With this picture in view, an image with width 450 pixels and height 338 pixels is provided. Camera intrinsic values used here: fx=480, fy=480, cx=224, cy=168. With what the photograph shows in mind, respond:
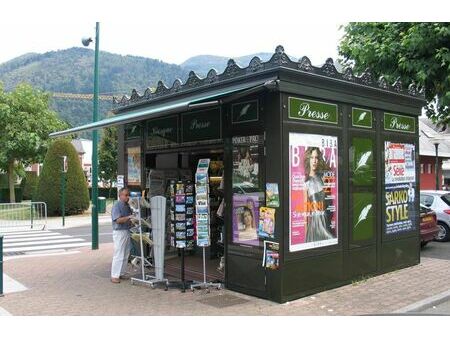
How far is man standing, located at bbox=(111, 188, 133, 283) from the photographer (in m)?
8.73

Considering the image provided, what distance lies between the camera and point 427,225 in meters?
12.2

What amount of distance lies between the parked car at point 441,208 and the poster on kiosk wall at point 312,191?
748cm

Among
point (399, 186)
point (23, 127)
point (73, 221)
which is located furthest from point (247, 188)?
point (23, 127)

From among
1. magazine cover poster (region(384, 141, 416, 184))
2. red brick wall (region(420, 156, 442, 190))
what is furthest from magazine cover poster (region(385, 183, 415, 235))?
red brick wall (region(420, 156, 442, 190))

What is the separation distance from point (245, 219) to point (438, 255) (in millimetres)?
6434

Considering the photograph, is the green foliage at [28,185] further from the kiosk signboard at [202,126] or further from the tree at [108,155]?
the kiosk signboard at [202,126]

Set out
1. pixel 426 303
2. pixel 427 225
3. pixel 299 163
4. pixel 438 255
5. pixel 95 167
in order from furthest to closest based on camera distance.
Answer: pixel 95 167 → pixel 427 225 → pixel 438 255 → pixel 299 163 → pixel 426 303

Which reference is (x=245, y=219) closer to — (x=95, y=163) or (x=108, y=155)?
(x=95, y=163)

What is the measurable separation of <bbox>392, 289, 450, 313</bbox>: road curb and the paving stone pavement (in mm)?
114

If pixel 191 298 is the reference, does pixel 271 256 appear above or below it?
above

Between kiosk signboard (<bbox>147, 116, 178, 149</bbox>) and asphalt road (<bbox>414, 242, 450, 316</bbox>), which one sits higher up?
kiosk signboard (<bbox>147, 116, 178, 149</bbox>)

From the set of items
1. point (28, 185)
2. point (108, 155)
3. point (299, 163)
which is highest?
point (108, 155)

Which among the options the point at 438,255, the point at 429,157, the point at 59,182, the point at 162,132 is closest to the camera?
the point at 162,132

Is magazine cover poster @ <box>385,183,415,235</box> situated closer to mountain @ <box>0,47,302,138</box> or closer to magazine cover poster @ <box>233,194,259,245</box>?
magazine cover poster @ <box>233,194,259,245</box>
